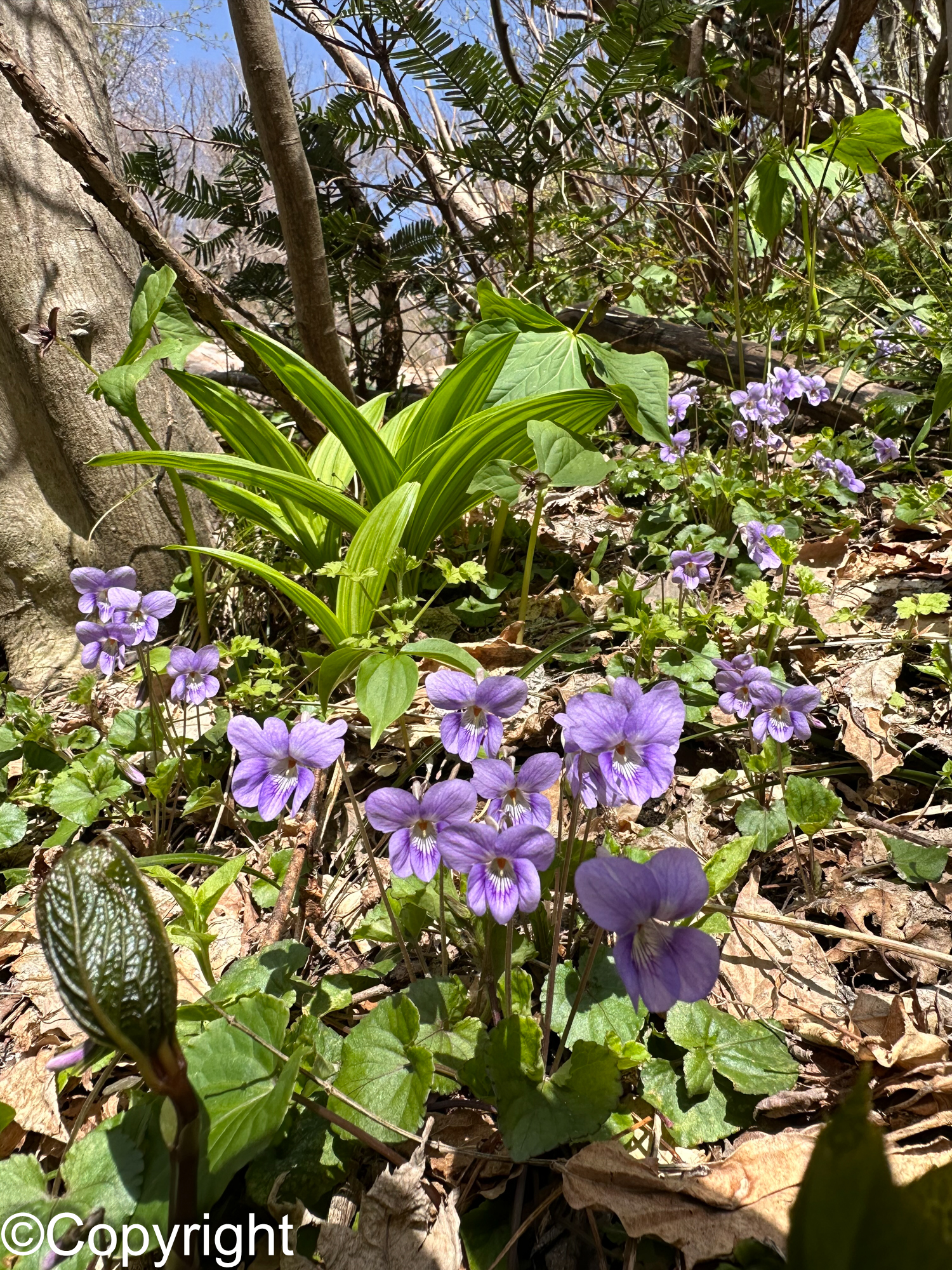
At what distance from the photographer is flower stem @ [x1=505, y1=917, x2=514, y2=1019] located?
3.14 feet

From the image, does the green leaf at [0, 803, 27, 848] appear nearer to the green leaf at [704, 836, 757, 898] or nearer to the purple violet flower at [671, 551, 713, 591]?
the green leaf at [704, 836, 757, 898]

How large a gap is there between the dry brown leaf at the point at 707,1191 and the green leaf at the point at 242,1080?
37 centimetres

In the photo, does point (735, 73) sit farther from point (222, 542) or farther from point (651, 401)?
Result: point (222, 542)

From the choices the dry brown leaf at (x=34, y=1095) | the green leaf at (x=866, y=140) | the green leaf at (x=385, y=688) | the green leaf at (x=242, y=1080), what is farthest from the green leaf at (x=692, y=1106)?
the green leaf at (x=866, y=140)

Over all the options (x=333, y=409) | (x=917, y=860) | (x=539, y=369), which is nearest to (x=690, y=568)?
(x=539, y=369)

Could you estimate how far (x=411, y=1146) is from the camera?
102 centimetres

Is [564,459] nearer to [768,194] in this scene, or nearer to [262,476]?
[262,476]

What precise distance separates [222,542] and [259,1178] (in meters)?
2.20

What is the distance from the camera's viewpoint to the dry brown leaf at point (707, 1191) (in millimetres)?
912

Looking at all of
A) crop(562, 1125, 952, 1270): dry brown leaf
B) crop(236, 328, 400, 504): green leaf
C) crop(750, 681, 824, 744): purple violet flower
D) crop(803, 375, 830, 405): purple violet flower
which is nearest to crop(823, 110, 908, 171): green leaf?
crop(803, 375, 830, 405): purple violet flower

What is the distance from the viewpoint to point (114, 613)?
6.16ft

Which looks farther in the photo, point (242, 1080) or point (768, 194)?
point (768, 194)

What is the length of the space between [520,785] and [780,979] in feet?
2.26

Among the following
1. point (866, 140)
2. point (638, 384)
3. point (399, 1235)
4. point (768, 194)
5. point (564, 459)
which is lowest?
point (399, 1235)
